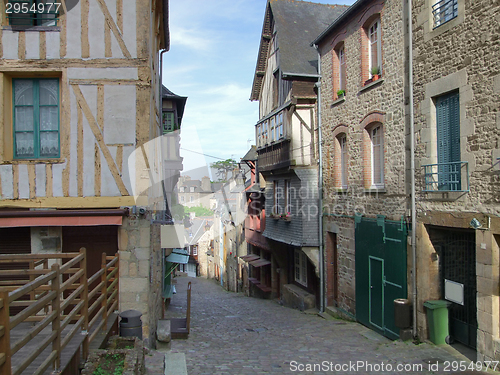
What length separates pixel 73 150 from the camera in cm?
739

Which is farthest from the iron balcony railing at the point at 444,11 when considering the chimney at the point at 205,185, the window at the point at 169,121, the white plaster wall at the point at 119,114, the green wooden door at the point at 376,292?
the chimney at the point at 205,185

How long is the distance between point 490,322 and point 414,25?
604cm

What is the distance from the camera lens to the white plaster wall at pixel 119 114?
748 centimetres

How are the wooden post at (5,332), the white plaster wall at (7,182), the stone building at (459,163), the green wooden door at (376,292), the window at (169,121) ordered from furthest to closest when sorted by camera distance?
the window at (169,121), the green wooden door at (376,292), the white plaster wall at (7,182), the stone building at (459,163), the wooden post at (5,332)

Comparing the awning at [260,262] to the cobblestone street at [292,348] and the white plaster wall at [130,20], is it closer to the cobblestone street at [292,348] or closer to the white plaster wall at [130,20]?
the cobblestone street at [292,348]

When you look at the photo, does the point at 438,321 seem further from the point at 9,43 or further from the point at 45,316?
the point at 9,43

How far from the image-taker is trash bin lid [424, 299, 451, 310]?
327 inches

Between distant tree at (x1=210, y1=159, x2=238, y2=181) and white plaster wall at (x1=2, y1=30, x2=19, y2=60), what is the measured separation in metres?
33.6

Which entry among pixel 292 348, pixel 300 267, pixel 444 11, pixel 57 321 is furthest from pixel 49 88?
pixel 300 267

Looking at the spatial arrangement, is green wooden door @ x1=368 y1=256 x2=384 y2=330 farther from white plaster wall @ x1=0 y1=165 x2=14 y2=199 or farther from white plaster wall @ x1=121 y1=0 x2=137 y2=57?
white plaster wall @ x1=0 y1=165 x2=14 y2=199

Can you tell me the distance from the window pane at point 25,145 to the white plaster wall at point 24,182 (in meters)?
0.32

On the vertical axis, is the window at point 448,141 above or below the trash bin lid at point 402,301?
above

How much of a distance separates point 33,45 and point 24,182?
7.97 feet

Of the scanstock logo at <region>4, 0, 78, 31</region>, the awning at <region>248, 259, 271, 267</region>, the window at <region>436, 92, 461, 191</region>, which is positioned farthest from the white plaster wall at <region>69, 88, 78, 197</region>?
the awning at <region>248, 259, 271, 267</region>
